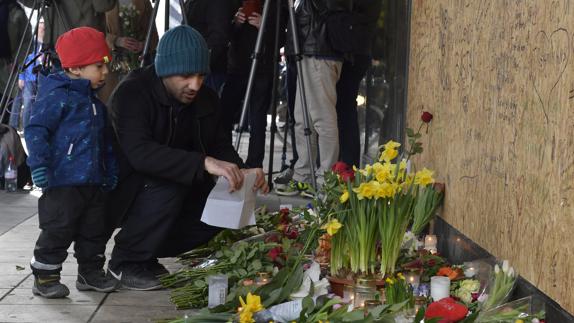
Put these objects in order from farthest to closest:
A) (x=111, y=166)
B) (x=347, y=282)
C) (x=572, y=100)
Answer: (x=111, y=166), (x=347, y=282), (x=572, y=100)

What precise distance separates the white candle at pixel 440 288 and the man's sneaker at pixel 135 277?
141 cm

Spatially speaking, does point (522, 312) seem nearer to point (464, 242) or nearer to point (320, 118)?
point (464, 242)

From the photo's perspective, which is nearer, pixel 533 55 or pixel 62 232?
pixel 533 55

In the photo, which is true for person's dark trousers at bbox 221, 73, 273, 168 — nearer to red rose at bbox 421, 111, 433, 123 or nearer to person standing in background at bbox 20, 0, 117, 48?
person standing in background at bbox 20, 0, 117, 48

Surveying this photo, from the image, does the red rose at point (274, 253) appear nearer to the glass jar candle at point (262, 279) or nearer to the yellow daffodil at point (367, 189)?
the glass jar candle at point (262, 279)


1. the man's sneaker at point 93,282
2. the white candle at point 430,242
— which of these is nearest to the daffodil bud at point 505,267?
the white candle at point 430,242

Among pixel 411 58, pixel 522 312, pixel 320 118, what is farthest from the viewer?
pixel 320 118

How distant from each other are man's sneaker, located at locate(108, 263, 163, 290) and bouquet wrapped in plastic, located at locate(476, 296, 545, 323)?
5.90 ft

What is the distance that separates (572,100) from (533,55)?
527 millimetres

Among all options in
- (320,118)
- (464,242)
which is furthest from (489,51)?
(320,118)

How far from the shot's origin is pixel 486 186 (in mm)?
4836

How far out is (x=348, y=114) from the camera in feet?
25.1

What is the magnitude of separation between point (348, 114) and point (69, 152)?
10.4 feet

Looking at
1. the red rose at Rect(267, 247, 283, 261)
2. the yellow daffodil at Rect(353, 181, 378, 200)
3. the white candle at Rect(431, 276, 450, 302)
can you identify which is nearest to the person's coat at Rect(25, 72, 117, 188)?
the red rose at Rect(267, 247, 283, 261)
